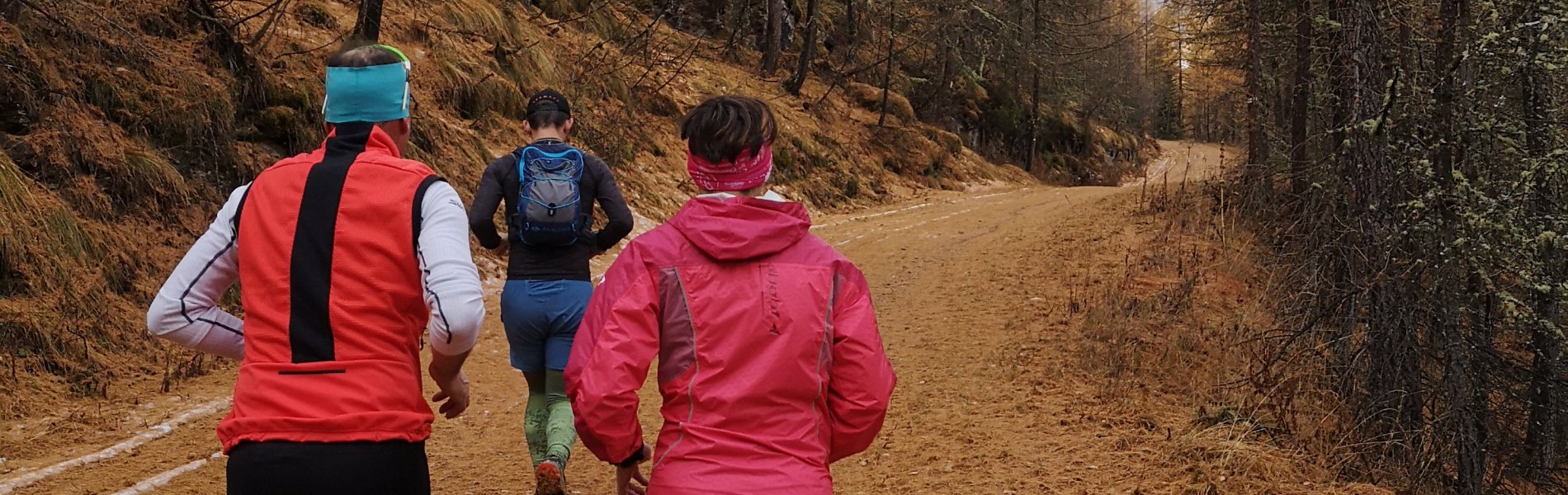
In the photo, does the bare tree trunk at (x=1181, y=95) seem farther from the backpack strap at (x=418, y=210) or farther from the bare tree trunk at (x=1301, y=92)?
the backpack strap at (x=418, y=210)

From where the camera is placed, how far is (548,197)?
4.53 metres

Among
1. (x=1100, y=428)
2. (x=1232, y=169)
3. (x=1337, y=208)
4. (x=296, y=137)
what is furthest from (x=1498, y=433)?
(x=296, y=137)

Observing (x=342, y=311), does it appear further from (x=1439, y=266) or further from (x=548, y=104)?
(x=1439, y=266)

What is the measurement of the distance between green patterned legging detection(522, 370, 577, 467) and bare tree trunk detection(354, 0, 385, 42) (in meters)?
9.51

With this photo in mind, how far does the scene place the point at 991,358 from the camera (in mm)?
8953

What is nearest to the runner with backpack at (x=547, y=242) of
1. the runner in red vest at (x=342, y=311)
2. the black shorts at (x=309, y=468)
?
the runner in red vest at (x=342, y=311)

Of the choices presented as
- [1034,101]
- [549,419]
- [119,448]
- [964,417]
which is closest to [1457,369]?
[964,417]

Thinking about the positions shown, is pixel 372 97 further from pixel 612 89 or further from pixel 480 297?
pixel 612 89

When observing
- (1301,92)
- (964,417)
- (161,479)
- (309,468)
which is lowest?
(964,417)

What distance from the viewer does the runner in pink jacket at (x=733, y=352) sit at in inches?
101

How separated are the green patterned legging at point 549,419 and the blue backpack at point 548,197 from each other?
58 cm

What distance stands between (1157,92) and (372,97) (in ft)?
222

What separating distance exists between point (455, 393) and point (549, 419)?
6.04 feet

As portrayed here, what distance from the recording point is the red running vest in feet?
7.95
